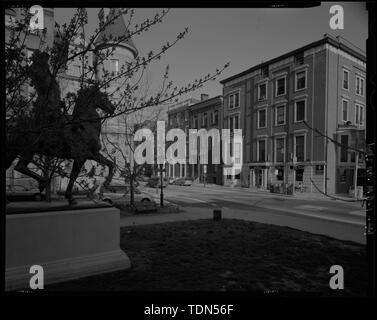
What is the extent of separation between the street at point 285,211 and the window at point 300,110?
7.58 ft

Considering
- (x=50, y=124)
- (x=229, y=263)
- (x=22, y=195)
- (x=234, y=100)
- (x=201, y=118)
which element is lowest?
(x=229, y=263)

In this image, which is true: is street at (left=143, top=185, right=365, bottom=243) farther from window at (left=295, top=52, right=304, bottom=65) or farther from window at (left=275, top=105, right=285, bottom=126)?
window at (left=295, top=52, right=304, bottom=65)

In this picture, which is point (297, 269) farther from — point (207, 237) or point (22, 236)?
point (22, 236)

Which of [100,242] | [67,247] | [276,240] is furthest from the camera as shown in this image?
[276,240]

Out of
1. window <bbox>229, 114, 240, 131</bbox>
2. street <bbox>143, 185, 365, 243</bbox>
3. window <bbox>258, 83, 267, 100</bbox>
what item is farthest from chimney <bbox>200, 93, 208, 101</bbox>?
street <bbox>143, 185, 365, 243</bbox>

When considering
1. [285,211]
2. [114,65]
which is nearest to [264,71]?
[114,65]

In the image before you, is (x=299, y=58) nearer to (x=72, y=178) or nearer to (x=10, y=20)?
(x=10, y=20)

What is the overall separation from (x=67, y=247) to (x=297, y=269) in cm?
337

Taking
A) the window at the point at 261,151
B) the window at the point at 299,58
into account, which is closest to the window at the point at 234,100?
the window at the point at 261,151

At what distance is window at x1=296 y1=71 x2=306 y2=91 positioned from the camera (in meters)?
3.52

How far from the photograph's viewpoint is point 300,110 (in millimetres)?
3422

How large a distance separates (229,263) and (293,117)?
8.58 feet
